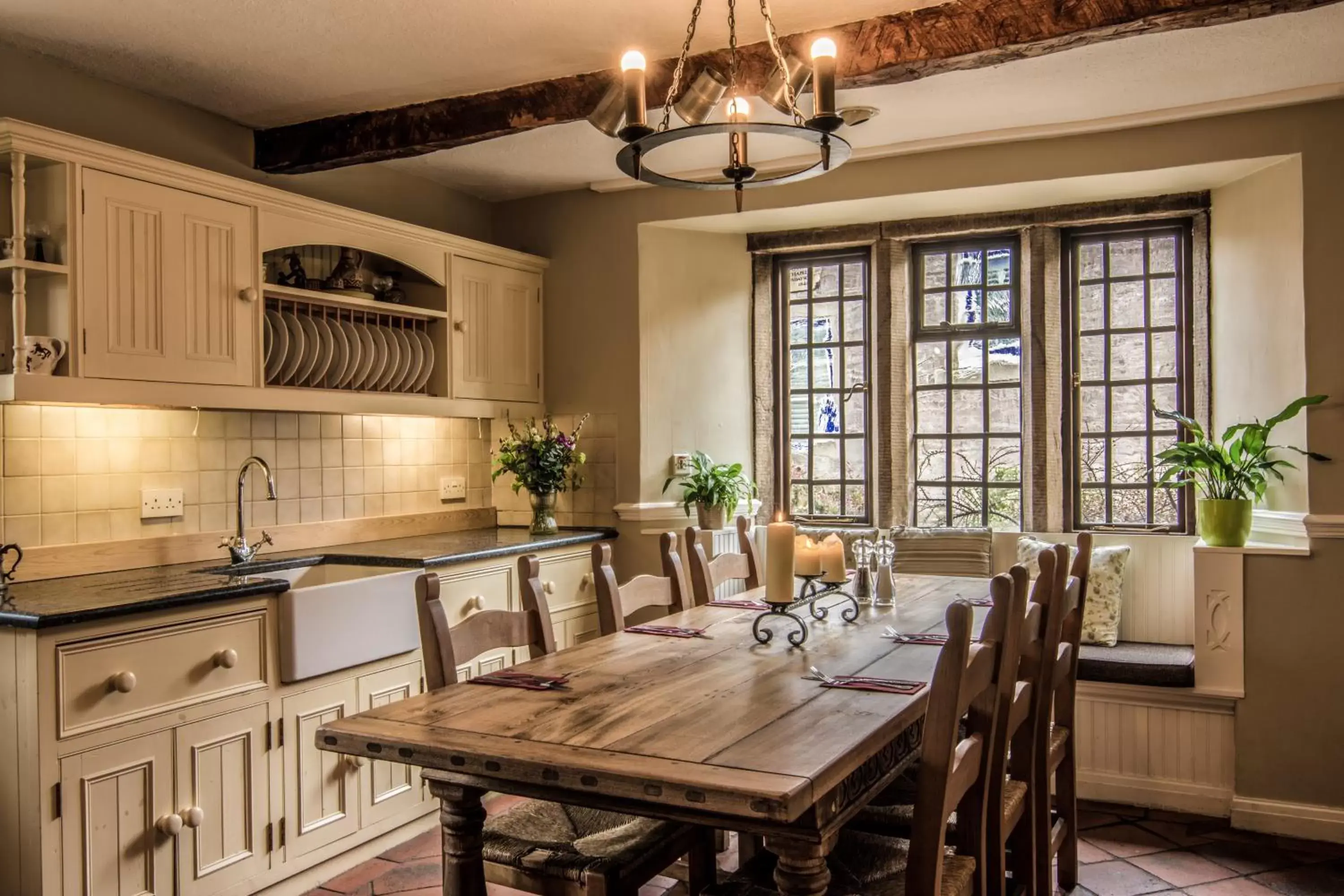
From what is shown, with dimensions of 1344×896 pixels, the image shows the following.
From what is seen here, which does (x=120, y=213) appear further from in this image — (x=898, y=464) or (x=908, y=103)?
(x=898, y=464)

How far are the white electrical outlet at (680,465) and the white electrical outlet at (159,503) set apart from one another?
2.08 meters

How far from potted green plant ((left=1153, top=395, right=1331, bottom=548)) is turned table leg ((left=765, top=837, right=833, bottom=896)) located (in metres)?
2.67

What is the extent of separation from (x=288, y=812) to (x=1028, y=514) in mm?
3129

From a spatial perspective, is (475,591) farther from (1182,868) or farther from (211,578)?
(1182,868)

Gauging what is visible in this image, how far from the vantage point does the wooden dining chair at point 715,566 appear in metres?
3.35

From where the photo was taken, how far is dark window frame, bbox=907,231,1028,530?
14.8 ft

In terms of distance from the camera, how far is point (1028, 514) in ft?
14.5

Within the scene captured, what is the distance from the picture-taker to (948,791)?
64.3 inches

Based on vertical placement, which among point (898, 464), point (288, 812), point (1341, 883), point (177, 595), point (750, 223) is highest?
point (750, 223)

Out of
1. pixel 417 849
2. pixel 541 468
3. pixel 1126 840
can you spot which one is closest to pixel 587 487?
pixel 541 468

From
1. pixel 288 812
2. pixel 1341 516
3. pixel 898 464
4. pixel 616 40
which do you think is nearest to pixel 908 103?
pixel 616 40

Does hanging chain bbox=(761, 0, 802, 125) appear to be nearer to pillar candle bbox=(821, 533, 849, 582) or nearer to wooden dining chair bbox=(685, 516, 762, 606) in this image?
pillar candle bbox=(821, 533, 849, 582)

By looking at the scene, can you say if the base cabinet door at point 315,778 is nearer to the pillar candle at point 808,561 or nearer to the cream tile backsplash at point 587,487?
the pillar candle at point 808,561

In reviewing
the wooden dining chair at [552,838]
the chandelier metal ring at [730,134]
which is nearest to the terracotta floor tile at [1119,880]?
the wooden dining chair at [552,838]
